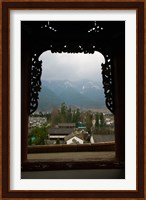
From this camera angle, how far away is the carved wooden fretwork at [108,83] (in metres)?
2.42

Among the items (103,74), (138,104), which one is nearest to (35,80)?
(103,74)

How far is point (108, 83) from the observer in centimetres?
245

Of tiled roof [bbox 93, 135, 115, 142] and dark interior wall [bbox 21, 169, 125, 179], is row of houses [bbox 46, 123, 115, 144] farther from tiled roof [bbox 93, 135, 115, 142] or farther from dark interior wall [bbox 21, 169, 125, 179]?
dark interior wall [bbox 21, 169, 125, 179]

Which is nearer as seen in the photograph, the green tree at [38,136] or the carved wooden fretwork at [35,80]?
the green tree at [38,136]

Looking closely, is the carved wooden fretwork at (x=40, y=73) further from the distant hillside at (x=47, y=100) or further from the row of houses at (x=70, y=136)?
the row of houses at (x=70, y=136)

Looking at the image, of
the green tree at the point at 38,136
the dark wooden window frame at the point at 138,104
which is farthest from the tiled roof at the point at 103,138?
the dark wooden window frame at the point at 138,104

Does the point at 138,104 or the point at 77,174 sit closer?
the point at 138,104

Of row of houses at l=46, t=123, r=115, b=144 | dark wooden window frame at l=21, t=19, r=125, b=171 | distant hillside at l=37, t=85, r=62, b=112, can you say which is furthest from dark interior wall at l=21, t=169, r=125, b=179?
distant hillside at l=37, t=85, r=62, b=112

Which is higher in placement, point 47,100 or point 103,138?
point 47,100

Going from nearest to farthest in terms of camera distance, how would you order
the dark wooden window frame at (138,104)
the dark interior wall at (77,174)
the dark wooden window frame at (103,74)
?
1. the dark wooden window frame at (138,104)
2. the dark interior wall at (77,174)
3. the dark wooden window frame at (103,74)

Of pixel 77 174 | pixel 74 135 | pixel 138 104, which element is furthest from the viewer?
pixel 74 135

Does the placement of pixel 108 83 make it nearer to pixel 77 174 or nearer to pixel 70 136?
pixel 70 136

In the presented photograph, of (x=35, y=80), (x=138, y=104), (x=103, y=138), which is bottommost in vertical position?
(x=103, y=138)

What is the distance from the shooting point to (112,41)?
2.47m
